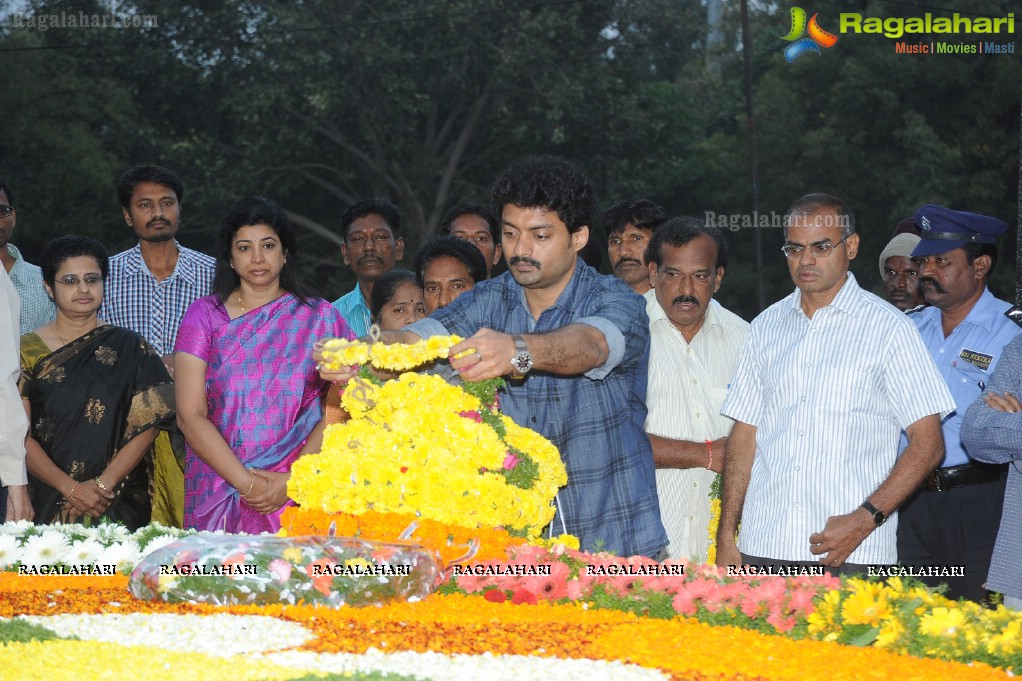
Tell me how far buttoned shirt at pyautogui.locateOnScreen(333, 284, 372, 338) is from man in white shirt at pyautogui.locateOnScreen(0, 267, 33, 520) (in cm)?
237

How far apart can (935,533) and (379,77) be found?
18.2 m

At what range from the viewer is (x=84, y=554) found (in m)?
4.14

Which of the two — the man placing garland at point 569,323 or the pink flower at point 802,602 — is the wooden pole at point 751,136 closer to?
the man placing garland at point 569,323

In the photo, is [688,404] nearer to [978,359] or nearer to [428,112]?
[978,359]

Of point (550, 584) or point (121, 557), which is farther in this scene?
point (121, 557)

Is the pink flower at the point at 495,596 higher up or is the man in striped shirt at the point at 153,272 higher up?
the man in striped shirt at the point at 153,272

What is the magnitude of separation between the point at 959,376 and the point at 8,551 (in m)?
4.07

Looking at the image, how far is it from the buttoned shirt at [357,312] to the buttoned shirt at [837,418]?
9.65 feet

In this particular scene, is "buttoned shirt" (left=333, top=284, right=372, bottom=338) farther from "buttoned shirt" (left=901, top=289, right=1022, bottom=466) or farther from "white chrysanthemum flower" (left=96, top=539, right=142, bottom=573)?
"buttoned shirt" (left=901, top=289, right=1022, bottom=466)

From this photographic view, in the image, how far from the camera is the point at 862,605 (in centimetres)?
309

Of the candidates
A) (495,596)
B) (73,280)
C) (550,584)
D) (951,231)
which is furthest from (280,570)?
(951,231)

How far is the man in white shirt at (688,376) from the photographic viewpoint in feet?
17.1

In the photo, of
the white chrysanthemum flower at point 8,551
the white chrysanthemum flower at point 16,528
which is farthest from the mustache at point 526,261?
the white chrysanthemum flower at point 16,528

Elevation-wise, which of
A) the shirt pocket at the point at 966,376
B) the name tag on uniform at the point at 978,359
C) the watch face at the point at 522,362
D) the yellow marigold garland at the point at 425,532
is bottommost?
the yellow marigold garland at the point at 425,532
